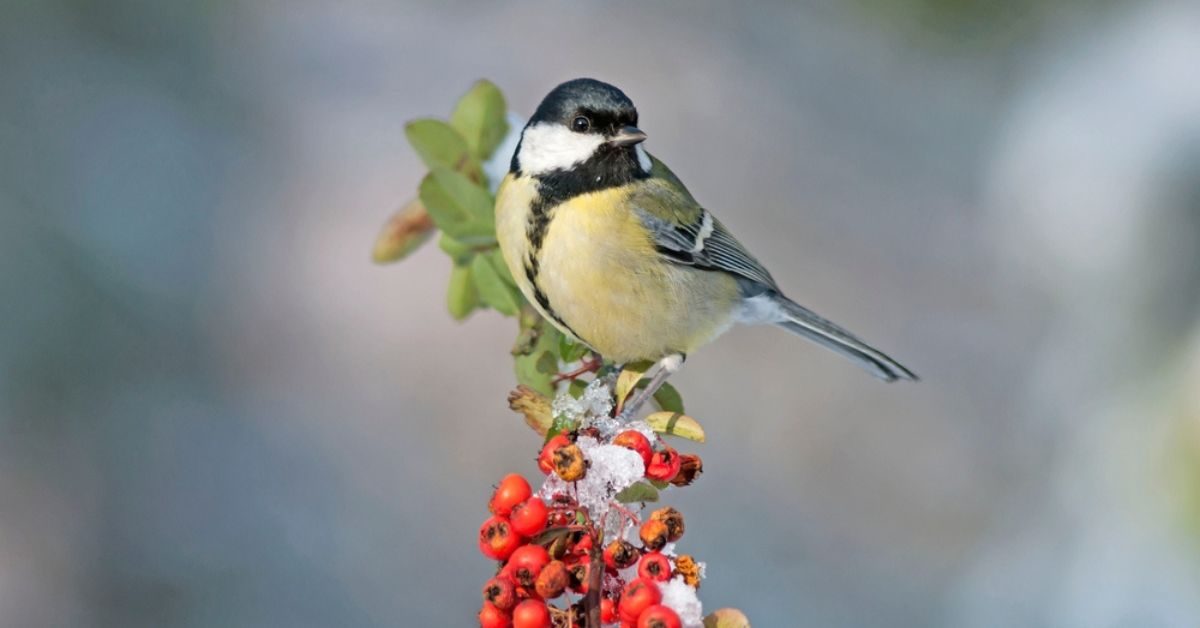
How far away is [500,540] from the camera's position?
1260 millimetres

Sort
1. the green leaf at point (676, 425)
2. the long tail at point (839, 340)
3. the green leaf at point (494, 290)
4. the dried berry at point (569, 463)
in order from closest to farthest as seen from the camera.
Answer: the dried berry at point (569, 463), the green leaf at point (676, 425), the green leaf at point (494, 290), the long tail at point (839, 340)

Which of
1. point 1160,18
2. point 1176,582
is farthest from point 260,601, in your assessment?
point 1160,18

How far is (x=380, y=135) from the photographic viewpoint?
438 cm

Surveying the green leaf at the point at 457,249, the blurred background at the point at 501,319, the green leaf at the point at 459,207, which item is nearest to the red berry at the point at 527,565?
the green leaf at the point at 459,207

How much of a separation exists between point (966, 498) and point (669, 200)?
2.08m

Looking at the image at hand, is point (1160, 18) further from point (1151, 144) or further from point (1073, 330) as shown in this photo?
point (1073, 330)

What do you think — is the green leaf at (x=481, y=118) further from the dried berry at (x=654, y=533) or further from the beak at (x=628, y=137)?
the dried berry at (x=654, y=533)

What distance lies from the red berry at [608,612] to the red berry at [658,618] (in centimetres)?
10

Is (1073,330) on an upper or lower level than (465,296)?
upper

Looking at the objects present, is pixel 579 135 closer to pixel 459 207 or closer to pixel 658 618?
pixel 459 207

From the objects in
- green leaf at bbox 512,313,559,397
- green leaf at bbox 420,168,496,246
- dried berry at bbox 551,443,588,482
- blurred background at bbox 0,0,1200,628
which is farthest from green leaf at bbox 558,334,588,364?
blurred background at bbox 0,0,1200,628

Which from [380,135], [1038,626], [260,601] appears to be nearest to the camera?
[1038,626]

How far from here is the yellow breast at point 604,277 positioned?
1.98m

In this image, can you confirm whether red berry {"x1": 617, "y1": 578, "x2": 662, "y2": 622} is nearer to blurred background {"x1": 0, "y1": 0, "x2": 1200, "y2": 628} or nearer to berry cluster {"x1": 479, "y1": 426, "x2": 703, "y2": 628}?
berry cluster {"x1": 479, "y1": 426, "x2": 703, "y2": 628}
